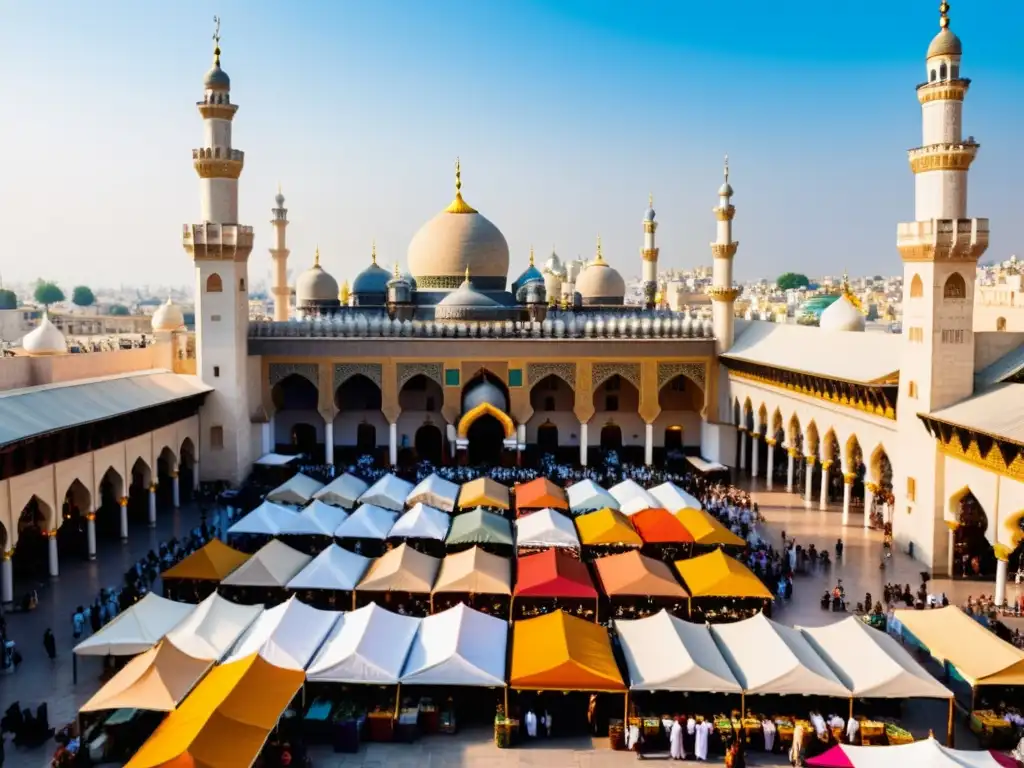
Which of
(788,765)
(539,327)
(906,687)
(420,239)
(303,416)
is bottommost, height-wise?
(788,765)

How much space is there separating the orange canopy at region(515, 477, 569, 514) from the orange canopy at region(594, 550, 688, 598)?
150 inches

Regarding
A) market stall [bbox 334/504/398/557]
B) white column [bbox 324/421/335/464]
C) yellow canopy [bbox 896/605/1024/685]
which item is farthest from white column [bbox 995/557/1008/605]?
white column [bbox 324/421/335/464]

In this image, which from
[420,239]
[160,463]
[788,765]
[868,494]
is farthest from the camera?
[420,239]

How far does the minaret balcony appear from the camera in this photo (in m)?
15.0

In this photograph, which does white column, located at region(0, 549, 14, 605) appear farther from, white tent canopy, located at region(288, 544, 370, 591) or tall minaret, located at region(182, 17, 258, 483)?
tall minaret, located at region(182, 17, 258, 483)

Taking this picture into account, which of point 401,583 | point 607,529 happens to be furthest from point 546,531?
point 401,583

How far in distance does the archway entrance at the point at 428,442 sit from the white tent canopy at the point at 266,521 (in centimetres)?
964

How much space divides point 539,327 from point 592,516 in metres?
9.14

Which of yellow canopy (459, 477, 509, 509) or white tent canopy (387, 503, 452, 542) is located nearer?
white tent canopy (387, 503, 452, 542)

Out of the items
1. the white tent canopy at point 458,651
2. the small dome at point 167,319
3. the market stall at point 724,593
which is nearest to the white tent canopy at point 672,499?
the market stall at point 724,593

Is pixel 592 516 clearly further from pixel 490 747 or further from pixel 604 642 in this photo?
pixel 490 747

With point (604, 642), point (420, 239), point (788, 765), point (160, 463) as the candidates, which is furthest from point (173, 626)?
point (420, 239)

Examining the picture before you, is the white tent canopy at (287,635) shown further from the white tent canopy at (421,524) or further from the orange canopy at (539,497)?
the orange canopy at (539,497)

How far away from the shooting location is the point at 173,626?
1053cm
